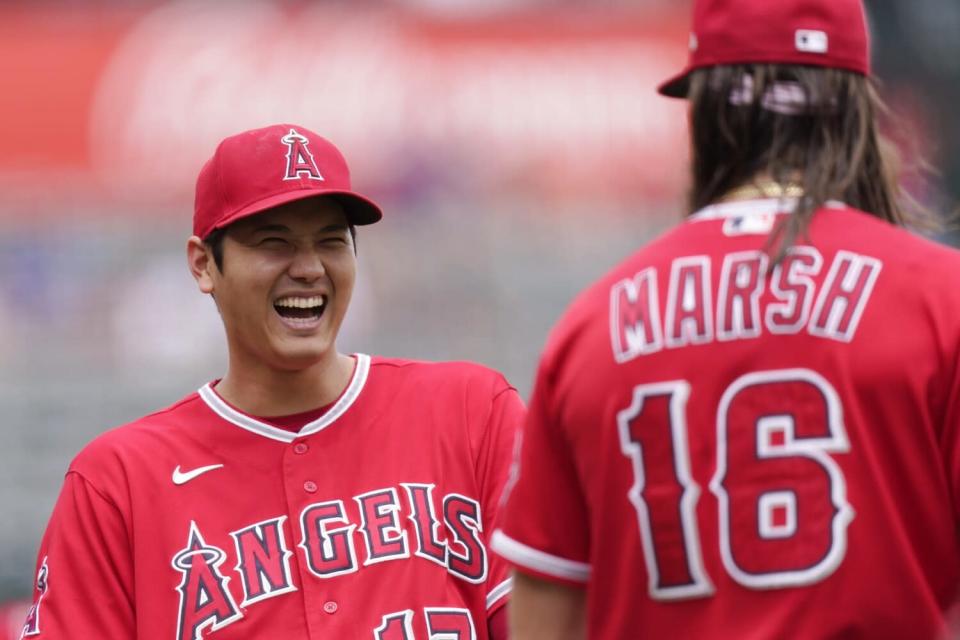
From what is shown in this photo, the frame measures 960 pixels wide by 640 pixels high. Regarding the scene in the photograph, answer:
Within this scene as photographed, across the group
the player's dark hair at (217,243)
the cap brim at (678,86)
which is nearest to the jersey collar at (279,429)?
the player's dark hair at (217,243)

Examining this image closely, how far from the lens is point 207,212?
11.0 ft

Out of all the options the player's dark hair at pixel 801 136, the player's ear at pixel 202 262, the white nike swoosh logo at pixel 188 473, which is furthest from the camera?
the player's ear at pixel 202 262

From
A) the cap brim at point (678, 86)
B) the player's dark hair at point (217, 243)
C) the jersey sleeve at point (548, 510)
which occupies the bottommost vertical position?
the jersey sleeve at point (548, 510)

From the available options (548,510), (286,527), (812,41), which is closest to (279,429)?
(286,527)

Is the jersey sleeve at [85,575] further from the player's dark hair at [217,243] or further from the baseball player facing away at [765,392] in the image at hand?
the baseball player facing away at [765,392]

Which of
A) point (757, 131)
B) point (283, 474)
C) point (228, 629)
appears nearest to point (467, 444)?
point (283, 474)

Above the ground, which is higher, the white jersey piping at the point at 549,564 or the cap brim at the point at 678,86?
the cap brim at the point at 678,86

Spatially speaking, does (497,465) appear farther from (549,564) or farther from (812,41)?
(812,41)

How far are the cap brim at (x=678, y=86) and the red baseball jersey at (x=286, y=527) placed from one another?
1.08m

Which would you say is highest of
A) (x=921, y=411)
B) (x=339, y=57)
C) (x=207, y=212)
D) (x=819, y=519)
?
(x=339, y=57)

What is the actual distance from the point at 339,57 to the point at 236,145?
29.0 ft

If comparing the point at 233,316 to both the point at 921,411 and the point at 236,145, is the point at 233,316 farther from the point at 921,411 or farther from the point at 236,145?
the point at 921,411

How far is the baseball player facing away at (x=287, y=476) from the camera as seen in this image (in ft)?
9.93

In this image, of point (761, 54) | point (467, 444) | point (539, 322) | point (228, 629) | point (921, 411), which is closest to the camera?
point (921, 411)
